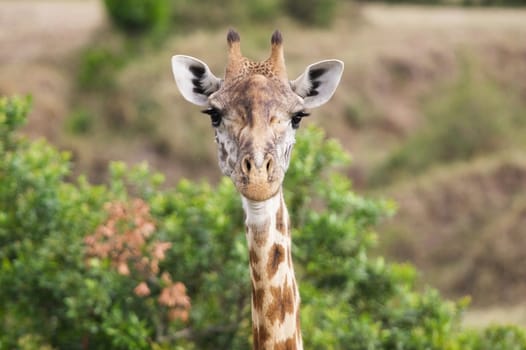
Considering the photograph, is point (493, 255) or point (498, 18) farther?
point (498, 18)

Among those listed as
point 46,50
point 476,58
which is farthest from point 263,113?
point 476,58

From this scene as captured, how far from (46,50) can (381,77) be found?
665 inches

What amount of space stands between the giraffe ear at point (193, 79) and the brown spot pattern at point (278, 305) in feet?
4.84

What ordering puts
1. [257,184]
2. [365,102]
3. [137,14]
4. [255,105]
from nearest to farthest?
[257,184]
[255,105]
[137,14]
[365,102]

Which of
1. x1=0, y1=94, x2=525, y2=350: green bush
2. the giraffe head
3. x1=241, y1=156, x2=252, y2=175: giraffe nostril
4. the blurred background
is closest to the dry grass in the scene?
the blurred background

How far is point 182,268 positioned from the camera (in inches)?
316

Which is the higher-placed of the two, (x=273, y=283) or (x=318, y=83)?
(x=318, y=83)

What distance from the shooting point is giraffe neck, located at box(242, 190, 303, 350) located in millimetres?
5102

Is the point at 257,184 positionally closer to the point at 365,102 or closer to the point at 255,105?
the point at 255,105

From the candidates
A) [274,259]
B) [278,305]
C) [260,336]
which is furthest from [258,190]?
[260,336]

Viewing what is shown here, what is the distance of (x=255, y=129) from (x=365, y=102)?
34.5m

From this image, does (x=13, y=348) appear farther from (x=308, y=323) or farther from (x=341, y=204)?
(x=341, y=204)

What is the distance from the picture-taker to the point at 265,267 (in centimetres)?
515

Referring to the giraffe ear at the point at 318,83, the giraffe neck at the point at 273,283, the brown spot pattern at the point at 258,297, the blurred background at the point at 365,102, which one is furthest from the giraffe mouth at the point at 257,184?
the blurred background at the point at 365,102
